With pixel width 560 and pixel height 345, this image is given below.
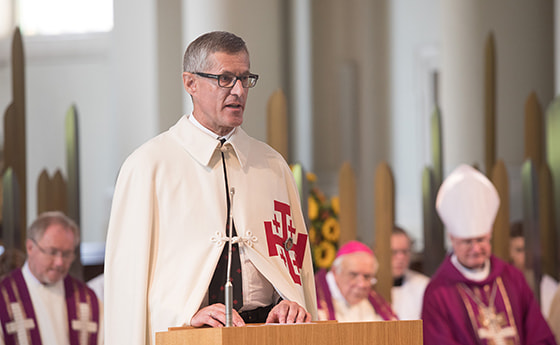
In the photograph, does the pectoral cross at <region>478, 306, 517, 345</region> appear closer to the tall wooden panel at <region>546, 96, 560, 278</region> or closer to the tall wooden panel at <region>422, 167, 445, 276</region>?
the tall wooden panel at <region>422, 167, 445, 276</region>

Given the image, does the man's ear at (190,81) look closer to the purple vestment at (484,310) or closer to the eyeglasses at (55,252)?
the eyeglasses at (55,252)

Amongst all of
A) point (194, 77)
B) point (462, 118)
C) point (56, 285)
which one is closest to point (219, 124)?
point (194, 77)

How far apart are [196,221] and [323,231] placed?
197 inches

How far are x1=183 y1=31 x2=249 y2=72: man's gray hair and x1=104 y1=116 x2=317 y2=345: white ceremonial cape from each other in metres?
0.21

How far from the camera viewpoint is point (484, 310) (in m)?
5.72

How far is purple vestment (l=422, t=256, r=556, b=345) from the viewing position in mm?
5508

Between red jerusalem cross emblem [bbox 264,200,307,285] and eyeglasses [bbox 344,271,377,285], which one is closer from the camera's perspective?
red jerusalem cross emblem [bbox 264,200,307,285]

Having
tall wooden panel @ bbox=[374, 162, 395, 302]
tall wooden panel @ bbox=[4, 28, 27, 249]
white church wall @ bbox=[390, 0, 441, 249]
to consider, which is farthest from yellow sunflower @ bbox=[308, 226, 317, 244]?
tall wooden panel @ bbox=[4, 28, 27, 249]

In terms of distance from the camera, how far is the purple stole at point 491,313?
18.4 ft

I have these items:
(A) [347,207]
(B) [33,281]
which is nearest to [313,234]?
(A) [347,207]

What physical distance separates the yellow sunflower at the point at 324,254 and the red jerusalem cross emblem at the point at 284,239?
4.64 m

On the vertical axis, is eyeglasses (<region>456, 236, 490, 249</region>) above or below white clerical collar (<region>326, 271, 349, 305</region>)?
above

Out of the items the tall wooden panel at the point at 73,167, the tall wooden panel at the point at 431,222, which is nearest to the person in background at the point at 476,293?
the tall wooden panel at the point at 431,222

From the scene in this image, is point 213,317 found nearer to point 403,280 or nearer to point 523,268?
point 403,280
